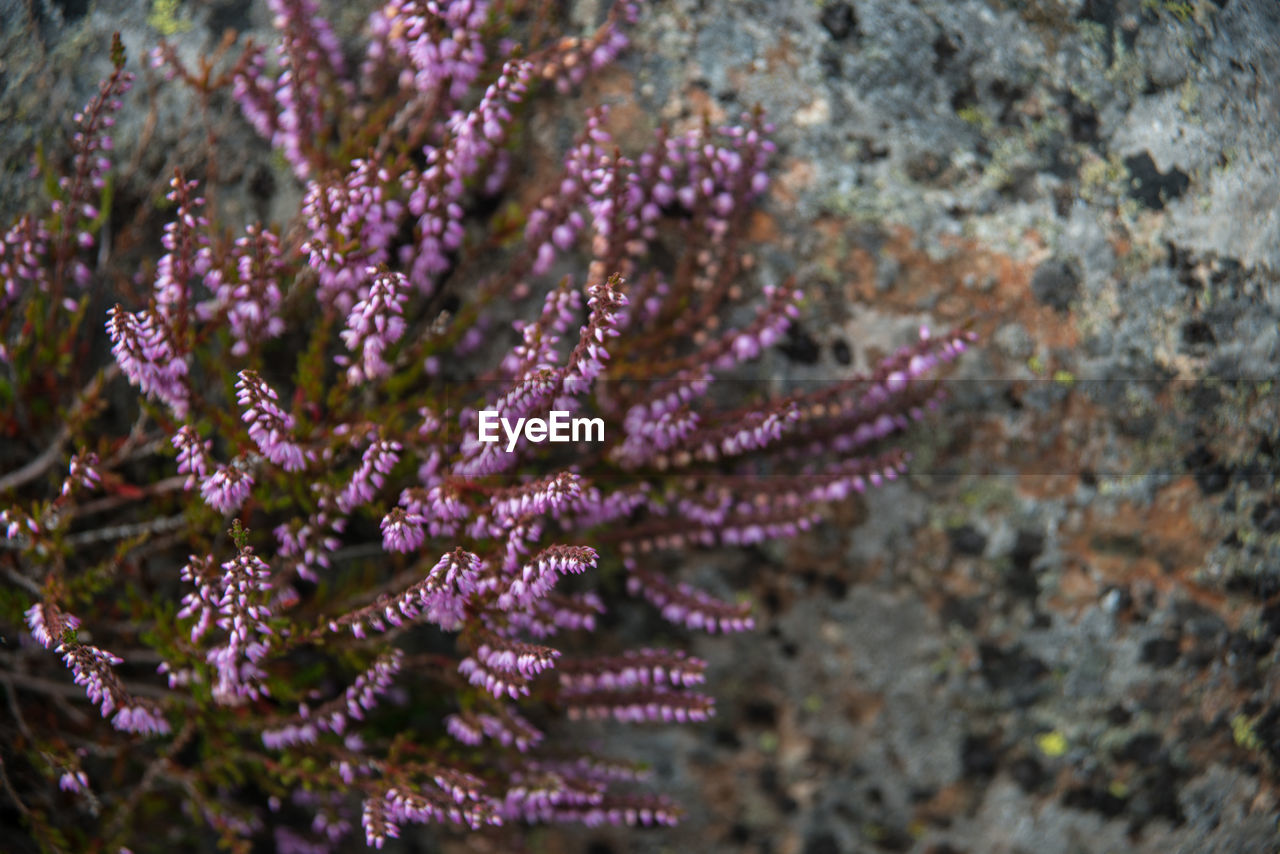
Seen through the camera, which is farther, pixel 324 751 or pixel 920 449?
pixel 920 449

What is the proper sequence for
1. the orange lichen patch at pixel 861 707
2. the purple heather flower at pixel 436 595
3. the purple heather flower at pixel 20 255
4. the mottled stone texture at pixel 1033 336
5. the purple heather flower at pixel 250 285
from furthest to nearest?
the orange lichen patch at pixel 861 707 < the mottled stone texture at pixel 1033 336 < the purple heather flower at pixel 20 255 < the purple heather flower at pixel 250 285 < the purple heather flower at pixel 436 595

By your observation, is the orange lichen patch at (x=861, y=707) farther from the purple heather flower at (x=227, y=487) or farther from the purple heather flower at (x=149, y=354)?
the purple heather flower at (x=149, y=354)

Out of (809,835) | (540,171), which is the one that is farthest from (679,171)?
(809,835)

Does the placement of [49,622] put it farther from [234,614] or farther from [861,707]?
[861,707]

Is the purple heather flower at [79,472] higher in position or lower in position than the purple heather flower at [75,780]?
higher

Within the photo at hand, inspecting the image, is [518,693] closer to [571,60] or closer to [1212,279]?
[571,60]

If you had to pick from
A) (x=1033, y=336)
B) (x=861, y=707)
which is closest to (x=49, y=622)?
(x=861, y=707)

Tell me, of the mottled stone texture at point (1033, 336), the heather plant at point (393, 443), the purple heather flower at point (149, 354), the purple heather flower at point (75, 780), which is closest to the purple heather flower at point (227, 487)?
the heather plant at point (393, 443)
